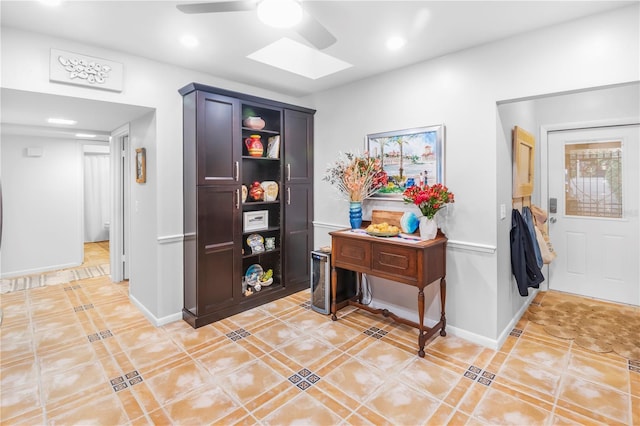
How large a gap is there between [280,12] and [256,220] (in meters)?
2.35

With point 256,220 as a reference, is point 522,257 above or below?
below

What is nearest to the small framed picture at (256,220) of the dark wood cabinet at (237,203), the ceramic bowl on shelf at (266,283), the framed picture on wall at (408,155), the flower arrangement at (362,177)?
the dark wood cabinet at (237,203)

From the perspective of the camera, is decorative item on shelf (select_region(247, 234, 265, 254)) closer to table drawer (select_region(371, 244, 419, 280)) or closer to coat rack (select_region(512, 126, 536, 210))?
table drawer (select_region(371, 244, 419, 280))

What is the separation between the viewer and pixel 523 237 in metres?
3.08

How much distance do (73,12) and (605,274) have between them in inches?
216

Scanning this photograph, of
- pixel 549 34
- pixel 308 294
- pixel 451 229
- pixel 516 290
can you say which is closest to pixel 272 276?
pixel 308 294

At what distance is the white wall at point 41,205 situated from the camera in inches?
192

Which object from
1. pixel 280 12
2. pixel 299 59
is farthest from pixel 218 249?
pixel 280 12

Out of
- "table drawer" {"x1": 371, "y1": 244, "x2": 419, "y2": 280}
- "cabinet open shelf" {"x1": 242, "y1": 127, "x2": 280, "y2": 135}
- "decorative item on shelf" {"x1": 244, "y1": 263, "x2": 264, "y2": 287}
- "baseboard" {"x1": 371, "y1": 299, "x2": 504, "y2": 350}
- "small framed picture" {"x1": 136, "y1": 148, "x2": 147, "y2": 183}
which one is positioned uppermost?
"cabinet open shelf" {"x1": 242, "y1": 127, "x2": 280, "y2": 135}

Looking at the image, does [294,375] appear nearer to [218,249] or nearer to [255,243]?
[218,249]

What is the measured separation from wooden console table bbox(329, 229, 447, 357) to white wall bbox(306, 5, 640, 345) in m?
0.22

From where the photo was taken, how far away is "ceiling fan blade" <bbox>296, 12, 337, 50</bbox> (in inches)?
74.8

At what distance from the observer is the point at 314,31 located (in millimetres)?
2031

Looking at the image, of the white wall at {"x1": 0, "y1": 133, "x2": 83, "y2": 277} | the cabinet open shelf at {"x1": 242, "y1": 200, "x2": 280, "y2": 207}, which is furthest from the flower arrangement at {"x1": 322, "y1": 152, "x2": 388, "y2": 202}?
the white wall at {"x1": 0, "y1": 133, "x2": 83, "y2": 277}
